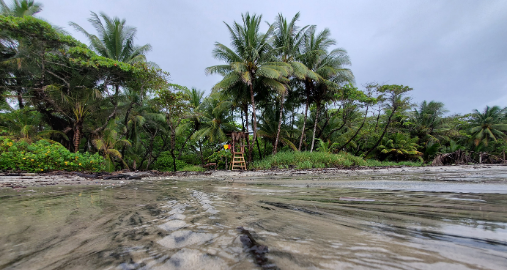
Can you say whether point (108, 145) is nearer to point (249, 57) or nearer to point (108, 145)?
point (108, 145)

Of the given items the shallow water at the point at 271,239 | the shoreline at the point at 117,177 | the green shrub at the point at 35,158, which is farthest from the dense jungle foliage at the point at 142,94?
the shallow water at the point at 271,239

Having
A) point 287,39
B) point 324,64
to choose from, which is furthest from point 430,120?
point 287,39

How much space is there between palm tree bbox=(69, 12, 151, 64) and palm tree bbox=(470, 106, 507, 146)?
32897 millimetres

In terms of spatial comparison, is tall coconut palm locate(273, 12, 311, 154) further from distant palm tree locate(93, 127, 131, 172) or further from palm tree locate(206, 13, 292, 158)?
distant palm tree locate(93, 127, 131, 172)

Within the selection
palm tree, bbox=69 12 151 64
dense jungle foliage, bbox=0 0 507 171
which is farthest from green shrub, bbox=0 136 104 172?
palm tree, bbox=69 12 151 64

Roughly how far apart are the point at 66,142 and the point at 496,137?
3980 centimetres

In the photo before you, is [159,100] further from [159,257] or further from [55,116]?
[159,257]

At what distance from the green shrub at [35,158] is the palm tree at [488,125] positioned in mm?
33666

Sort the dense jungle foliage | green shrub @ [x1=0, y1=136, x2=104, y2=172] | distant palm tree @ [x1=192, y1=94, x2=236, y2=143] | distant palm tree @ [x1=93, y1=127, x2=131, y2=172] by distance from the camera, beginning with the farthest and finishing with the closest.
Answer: distant palm tree @ [x1=192, y1=94, x2=236, y2=143]
distant palm tree @ [x1=93, y1=127, x2=131, y2=172]
the dense jungle foliage
green shrub @ [x1=0, y1=136, x2=104, y2=172]

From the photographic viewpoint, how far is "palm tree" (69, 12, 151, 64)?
12.9m

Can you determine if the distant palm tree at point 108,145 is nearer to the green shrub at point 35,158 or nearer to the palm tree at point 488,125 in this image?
the green shrub at point 35,158

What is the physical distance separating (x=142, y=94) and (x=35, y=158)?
8.98m

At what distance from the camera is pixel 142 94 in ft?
49.9

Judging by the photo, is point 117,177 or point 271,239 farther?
point 117,177
